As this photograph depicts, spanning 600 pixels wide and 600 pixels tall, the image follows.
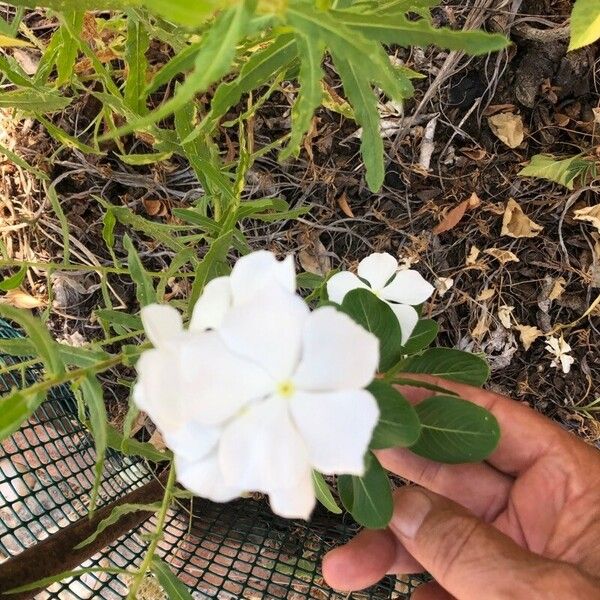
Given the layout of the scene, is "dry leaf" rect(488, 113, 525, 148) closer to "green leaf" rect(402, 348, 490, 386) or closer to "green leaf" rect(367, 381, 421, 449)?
"green leaf" rect(402, 348, 490, 386)

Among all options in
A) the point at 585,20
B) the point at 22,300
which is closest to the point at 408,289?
the point at 585,20

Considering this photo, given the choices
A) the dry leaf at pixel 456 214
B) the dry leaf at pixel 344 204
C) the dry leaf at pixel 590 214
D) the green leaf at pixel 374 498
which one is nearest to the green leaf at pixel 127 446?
the green leaf at pixel 374 498

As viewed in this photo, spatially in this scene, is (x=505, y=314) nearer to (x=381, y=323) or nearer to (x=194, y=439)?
(x=381, y=323)

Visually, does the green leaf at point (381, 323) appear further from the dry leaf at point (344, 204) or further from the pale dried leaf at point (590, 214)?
the pale dried leaf at point (590, 214)

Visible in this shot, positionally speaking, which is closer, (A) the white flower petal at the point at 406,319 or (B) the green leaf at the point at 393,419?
(B) the green leaf at the point at 393,419

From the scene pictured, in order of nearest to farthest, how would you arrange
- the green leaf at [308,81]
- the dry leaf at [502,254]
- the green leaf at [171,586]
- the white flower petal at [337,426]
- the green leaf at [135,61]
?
the white flower petal at [337,426]
the green leaf at [308,81]
the green leaf at [171,586]
the green leaf at [135,61]
the dry leaf at [502,254]

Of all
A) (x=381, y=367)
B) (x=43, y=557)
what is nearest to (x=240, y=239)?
(x=381, y=367)

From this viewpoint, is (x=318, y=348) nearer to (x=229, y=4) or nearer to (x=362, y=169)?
(x=229, y=4)

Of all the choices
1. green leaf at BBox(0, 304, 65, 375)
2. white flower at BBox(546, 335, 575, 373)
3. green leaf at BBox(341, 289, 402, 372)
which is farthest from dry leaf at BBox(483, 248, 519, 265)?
green leaf at BBox(0, 304, 65, 375)
